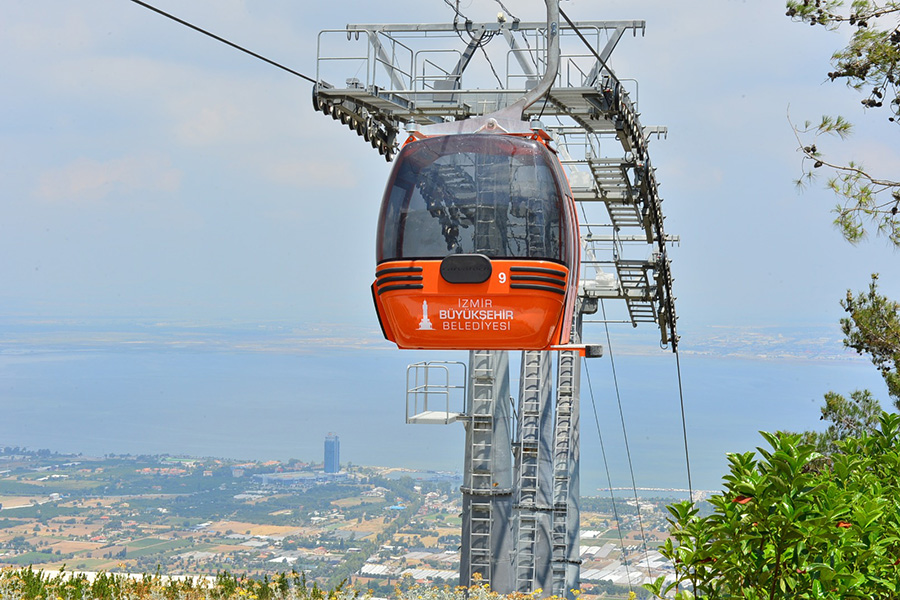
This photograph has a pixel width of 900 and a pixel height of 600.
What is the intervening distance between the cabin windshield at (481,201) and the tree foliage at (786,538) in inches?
147

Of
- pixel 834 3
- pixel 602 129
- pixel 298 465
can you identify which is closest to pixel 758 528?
pixel 834 3

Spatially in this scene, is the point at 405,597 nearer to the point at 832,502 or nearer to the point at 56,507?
the point at 832,502

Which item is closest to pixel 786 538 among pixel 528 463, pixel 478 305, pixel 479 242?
pixel 478 305

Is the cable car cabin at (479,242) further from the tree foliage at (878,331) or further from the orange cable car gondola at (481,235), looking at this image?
the tree foliage at (878,331)

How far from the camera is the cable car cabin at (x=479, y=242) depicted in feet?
27.5

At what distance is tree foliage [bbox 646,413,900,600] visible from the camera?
175 inches

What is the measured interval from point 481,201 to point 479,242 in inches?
13.1

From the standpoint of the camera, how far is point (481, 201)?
8406 millimetres

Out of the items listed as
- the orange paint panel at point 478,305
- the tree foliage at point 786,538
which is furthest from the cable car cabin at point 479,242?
the tree foliage at point 786,538

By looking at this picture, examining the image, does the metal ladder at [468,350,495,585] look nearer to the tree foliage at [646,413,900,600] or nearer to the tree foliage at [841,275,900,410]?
the tree foliage at [841,275,900,410]

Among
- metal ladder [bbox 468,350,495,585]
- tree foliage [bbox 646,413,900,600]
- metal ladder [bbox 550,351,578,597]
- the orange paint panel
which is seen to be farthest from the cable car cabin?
metal ladder [bbox 550,351,578,597]

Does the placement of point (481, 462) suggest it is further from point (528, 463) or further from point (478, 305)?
point (478, 305)

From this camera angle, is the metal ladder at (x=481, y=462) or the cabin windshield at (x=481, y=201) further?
the metal ladder at (x=481, y=462)

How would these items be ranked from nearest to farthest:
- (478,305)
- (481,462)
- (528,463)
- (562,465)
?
(478,305) < (481,462) < (528,463) < (562,465)
